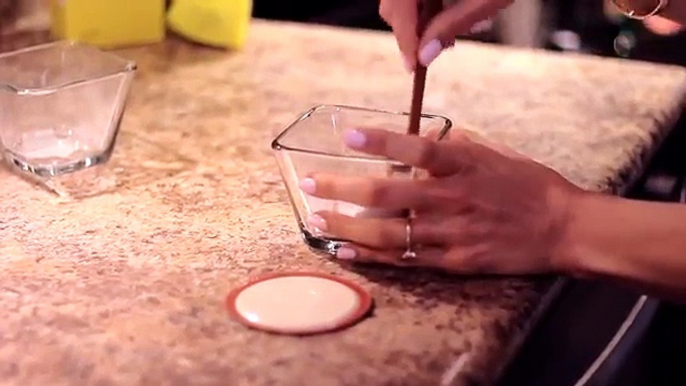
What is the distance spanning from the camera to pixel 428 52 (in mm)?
856

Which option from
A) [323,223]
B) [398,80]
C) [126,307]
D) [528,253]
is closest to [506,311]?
[528,253]

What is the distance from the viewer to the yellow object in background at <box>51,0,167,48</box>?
53.0 inches

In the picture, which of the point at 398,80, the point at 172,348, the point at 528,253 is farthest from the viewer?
the point at 398,80

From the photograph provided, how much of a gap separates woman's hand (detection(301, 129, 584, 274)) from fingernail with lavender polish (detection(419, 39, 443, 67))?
113 mm

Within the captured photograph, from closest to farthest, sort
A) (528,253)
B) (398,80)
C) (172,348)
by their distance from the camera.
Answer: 1. (172,348)
2. (528,253)
3. (398,80)

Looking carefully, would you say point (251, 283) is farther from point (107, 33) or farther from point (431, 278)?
point (107, 33)

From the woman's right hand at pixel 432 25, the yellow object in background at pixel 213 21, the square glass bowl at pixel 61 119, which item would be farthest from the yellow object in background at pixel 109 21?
the woman's right hand at pixel 432 25

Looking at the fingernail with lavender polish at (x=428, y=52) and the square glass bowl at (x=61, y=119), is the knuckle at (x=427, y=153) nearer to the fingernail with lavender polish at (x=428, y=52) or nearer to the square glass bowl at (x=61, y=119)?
the fingernail with lavender polish at (x=428, y=52)

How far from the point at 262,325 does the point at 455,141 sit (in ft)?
0.73

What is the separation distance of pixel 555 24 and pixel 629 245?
141 cm

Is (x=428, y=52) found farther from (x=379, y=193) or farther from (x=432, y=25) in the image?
(x=379, y=193)

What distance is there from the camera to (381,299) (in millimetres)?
734

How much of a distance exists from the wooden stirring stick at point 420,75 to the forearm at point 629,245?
149 mm

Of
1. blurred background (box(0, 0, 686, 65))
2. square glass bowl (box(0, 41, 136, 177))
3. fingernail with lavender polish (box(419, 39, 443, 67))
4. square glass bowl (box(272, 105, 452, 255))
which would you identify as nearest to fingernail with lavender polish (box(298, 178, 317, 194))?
square glass bowl (box(272, 105, 452, 255))
